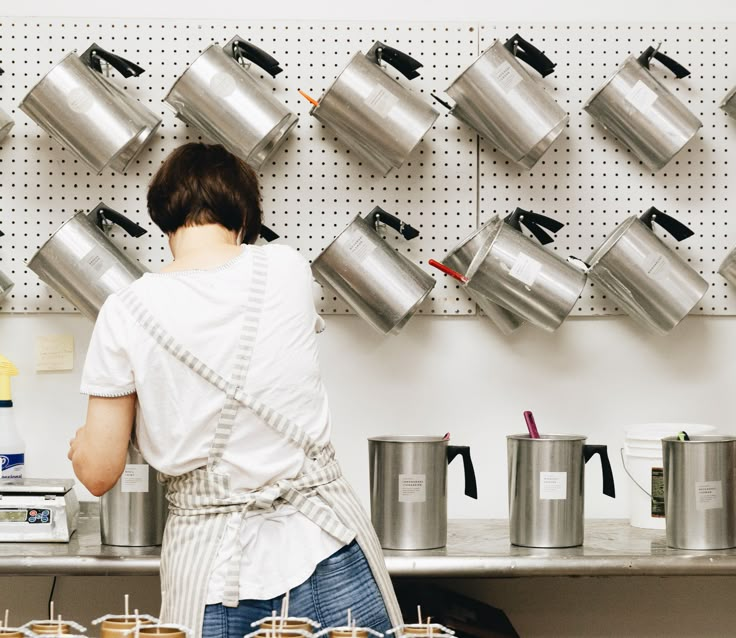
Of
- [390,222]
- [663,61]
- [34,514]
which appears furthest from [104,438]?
[663,61]

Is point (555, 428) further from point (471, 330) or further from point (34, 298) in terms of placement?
point (34, 298)

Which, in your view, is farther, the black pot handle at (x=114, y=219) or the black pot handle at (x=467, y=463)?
the black pot handle at (x=114, y=219)

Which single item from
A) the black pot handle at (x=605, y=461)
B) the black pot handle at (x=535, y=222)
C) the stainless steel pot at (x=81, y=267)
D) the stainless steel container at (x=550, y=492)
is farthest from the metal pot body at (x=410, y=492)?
the stainless steel pot at (x=81, y=267)

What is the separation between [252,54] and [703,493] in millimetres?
1148

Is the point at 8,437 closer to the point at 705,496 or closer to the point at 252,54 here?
the point at 252,54

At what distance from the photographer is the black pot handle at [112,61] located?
180cm

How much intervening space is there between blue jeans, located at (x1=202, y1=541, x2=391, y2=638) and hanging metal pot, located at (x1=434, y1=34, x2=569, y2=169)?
35.4 inches

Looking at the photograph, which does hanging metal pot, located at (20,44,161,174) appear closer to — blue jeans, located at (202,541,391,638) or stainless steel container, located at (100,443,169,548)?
stainless steel container, located at (100,443,169,548)

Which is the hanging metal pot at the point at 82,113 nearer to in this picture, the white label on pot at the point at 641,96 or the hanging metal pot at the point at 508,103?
the hanging metal pot at the point at 508,103

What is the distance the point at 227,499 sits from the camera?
48.2 inches

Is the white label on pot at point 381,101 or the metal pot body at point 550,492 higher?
the white label on pot at point 381,101

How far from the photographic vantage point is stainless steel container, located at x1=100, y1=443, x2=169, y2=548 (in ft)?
5.21

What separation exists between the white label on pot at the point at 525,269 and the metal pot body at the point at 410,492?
0.35 m

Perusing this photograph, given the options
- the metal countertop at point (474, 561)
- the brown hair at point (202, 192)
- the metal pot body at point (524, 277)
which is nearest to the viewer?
the brown hair at point (202, 192)
